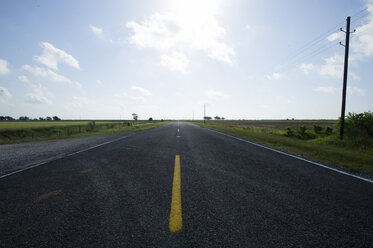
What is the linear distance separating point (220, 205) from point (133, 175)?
2.37 m

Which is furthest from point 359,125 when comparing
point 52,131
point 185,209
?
point 52,131

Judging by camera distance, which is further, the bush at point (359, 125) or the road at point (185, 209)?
the bush at point (359, 125)

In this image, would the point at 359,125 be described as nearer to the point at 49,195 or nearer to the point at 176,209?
the point at 176,209

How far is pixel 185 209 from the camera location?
2502 millimetres

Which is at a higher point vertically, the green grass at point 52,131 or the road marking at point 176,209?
the road marking at point 176,209

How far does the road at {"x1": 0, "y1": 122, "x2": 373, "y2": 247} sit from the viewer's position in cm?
190

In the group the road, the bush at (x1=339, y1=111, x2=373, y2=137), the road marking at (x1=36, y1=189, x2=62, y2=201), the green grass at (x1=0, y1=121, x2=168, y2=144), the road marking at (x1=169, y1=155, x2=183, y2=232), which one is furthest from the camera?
the green grass at (x1=0, y1=121, x2=168, y2=144)

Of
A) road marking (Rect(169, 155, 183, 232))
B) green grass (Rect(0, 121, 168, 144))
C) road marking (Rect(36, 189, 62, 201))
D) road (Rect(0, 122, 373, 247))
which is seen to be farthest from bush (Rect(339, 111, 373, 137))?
green grass (Rect(0, 121, 168, 144))

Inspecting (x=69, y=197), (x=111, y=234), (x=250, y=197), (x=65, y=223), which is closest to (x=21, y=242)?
(x=65, y=223)

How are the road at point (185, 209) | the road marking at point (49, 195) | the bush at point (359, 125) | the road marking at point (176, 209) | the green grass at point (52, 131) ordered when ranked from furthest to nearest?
the green grass at point (52, 131) < the bush at point (359, 125) < the road marking at point (49, 195) < the road marking at point (176, 209) < the road at point (185, 209)

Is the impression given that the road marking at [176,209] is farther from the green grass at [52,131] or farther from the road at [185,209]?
the green grass at [52,131]

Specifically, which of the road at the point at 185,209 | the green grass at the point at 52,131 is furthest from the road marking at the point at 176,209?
the green grass at the point at 52,131

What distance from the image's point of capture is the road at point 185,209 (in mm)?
1902

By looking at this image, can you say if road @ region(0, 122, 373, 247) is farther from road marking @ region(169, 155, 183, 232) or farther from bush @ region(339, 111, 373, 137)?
bush @ region(339, 111, 373, 137)
